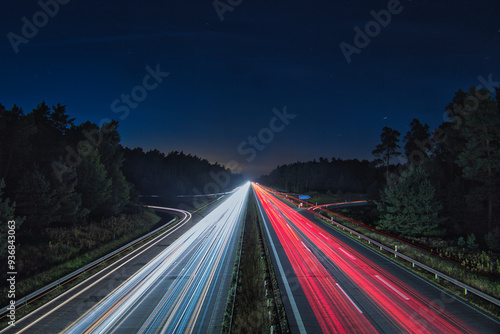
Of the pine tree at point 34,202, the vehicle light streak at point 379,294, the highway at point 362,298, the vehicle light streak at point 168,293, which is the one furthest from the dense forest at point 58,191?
the vehicle light streak at point 379,294

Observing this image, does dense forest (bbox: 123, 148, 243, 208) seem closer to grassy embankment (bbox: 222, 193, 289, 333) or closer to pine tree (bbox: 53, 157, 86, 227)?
pine tree (bbox: 53, 157, 86, 227)

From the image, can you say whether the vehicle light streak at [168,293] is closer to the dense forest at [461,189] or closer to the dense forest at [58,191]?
the dense forest at [58,191]

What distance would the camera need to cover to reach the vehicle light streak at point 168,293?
33.2 ft

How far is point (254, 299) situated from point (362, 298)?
190 inches

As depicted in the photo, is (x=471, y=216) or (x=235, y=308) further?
(x=471, y=216)

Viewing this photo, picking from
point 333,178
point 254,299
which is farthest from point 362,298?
point 333,178

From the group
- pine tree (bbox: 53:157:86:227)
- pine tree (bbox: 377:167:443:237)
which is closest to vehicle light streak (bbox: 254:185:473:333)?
pine tree (bbox: 377:167:443:237)

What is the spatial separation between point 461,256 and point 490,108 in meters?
15.4

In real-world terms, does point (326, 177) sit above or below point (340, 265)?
above

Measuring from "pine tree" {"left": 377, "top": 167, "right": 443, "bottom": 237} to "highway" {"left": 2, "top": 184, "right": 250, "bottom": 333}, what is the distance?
18.1 meters

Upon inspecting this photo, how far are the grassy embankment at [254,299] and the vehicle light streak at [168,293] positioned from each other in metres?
1.31

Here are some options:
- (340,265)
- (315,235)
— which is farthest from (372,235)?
(340,265)

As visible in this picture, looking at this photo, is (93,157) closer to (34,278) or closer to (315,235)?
(34,278)

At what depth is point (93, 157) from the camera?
29.4 m
